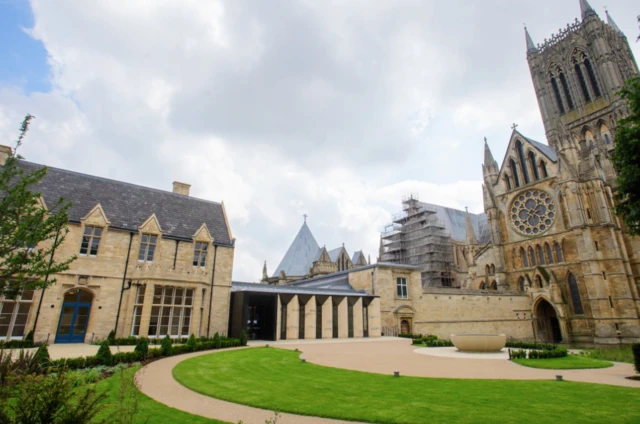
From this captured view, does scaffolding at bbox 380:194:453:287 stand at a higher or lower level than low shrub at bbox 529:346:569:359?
higher

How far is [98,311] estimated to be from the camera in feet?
69.5

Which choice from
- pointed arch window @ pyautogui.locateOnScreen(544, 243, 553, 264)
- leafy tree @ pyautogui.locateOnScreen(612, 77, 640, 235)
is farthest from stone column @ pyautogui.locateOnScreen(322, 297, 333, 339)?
pointed arch window @ pyautogui.locateOnScreen(544, 243, 553, 264)

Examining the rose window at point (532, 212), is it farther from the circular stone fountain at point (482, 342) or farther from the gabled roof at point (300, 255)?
the gabled roof at point (300, 255)

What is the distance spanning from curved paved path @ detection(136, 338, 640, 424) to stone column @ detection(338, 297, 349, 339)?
465 inches

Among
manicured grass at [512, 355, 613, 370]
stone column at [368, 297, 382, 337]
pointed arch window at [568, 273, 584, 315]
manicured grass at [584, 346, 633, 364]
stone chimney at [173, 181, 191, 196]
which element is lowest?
manicured grass at [584, 346, 633, 364]

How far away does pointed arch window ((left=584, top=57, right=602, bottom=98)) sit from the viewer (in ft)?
199

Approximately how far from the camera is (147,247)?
939 inches

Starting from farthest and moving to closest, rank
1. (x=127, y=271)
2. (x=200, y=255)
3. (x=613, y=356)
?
(x=200, y=255) → (x=127, y=271) → (x=613, y=356)

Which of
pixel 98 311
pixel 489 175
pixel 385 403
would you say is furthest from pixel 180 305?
pixel 489 175

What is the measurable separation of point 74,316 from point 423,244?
147 ft

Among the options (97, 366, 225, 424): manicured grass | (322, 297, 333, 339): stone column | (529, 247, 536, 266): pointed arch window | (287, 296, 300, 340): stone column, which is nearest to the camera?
(97, 366, 225, 424): manicured grass

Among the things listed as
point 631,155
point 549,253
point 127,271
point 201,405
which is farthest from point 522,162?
point 201,405

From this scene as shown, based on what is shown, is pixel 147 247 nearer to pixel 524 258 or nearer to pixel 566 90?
pixel 524 258

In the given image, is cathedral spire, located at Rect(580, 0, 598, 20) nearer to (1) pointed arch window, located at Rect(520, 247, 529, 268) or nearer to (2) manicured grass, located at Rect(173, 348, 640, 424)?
(1) pointed arch window, located at Rect(520, 247, 529, 268)
